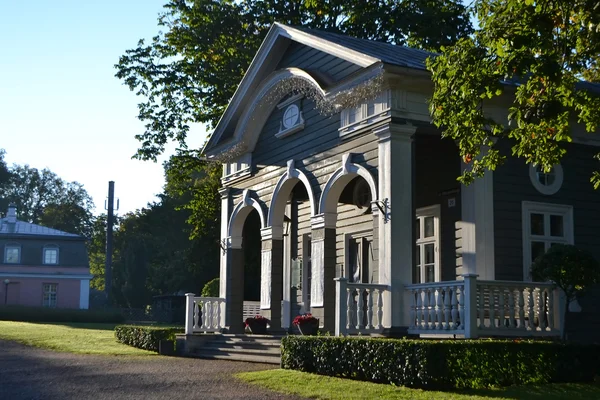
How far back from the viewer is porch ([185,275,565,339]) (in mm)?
13555

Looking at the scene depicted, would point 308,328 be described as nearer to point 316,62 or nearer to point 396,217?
point 396,217

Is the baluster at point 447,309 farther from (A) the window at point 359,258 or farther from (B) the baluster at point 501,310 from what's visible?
(A) the window at point 359,258

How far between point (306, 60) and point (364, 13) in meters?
12.6

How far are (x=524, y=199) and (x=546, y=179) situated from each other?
811 mm

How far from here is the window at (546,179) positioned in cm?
1577

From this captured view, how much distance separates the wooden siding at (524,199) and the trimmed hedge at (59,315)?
35.2 m

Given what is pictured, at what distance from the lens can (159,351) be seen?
20531 millimetres

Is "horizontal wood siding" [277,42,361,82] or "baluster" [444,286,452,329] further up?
"horizontal wood siding" [277,42,361,82]

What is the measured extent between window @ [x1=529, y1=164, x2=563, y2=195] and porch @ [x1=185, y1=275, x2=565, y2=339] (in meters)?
2.14

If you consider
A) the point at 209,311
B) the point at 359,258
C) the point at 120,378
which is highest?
the point at 359,258

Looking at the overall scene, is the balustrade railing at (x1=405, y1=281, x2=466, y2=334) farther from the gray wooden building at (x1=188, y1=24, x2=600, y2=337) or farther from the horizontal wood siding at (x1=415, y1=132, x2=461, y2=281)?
the horizontal wood siding at (x1=415, y1=132, x2=461, y2=281)

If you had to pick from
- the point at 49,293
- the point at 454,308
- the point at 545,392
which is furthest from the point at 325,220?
the point at 49,293

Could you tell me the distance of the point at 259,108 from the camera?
1944 centimetres

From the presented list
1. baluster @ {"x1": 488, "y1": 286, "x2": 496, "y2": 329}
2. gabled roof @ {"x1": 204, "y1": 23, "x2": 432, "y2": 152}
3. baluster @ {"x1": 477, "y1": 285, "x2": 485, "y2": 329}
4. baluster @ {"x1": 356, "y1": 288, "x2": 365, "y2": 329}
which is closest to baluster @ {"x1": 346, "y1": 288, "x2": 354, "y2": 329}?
baluster @ {"x1": 356, "y1": 288, "x2": 365, "y2": 329}
